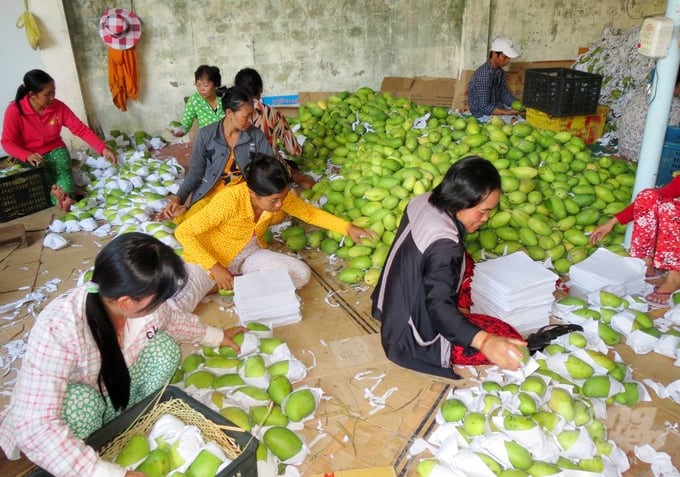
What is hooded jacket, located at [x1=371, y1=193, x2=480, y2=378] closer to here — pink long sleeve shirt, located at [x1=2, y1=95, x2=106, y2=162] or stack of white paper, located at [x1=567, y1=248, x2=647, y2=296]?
stack of white paper, located at [x1=567, y1=248, x2=647, y2=296]

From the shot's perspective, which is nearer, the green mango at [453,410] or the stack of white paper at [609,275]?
the green mango at [453,410]

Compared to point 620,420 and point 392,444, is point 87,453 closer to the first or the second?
point 392,444

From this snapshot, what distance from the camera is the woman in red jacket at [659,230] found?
3373mm

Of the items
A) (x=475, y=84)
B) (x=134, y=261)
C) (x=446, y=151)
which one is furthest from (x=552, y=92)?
(x=134, y=261)

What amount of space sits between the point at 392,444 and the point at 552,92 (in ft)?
14.0

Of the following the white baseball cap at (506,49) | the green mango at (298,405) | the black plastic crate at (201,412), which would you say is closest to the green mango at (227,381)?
the green mango at (298,405)

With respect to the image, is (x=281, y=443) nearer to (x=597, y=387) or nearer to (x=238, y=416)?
(x=238, y=416)

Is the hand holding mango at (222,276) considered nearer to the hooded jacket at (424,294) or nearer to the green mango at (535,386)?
the hooded jacket at (424,294)

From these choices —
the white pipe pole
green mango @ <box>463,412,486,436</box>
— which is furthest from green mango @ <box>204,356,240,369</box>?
the white pipe pole

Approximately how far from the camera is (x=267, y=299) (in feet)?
10.2

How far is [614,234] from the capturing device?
399 centimetres

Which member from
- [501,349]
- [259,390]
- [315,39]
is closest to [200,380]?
[259,390]

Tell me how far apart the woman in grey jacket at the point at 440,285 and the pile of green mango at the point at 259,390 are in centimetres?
57

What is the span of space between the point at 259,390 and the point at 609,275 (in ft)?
7.29
